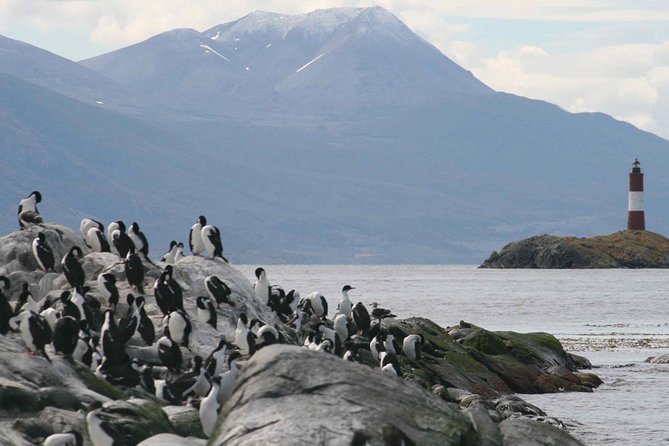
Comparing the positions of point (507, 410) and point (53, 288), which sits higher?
point (53, 288)

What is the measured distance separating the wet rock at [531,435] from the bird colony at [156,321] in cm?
458

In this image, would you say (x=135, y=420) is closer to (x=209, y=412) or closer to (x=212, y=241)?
(x=209, y=412)

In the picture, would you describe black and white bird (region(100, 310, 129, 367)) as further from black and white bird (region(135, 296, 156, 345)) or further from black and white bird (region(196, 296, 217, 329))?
black and white bird (region(196, 296, 217, 329))

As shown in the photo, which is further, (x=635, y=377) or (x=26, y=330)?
(x=635, y=377)

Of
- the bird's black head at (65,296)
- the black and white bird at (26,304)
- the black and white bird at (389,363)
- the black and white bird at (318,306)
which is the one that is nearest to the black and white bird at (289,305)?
the black and white bird at (318,306)

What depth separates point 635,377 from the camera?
42000 millimetres

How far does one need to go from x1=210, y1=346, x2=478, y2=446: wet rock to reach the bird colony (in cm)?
279

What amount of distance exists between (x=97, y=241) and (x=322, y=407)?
65.1ft

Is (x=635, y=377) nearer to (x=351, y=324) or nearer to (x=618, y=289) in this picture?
(x=351, y=324)

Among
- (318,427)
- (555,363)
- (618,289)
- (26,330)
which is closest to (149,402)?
(26,330)

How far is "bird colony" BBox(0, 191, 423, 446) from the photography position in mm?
22672

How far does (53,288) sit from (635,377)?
20652 millimetres

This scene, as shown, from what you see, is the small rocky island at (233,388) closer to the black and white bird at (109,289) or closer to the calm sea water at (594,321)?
the black and white bird at (109,289)

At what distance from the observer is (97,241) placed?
1366 inches
